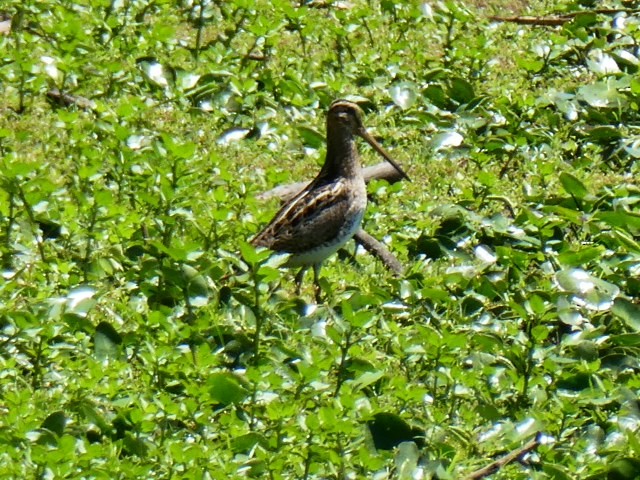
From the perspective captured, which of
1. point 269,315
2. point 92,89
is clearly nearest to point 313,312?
point 269,315

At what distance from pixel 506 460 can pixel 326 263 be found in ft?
7.56

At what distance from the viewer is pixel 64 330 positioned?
7219 mm

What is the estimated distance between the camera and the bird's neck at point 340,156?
352 inches

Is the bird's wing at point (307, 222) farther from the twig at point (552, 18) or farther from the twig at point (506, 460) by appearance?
the twig at point (552, 18)

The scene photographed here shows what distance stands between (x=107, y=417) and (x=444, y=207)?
309 cm

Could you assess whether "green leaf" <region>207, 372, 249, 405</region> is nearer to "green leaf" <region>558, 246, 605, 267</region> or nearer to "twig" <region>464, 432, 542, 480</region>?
"twig" <region>464, 432, 542, 480</region>

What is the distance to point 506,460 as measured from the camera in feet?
22.2

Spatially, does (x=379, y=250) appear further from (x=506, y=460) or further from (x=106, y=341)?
(x=506, y=460)

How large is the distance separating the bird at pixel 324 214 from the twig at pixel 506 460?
179 cm

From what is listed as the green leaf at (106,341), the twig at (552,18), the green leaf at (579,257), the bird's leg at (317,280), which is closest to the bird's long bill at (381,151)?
the bird's leg at (317,280)

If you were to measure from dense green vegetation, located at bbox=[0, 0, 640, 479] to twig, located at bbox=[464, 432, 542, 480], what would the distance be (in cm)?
5

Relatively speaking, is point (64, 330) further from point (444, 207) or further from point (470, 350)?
point (444, 207)

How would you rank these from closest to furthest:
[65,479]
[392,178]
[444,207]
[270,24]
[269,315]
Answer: [65,479] → [269,315] → [444,207] → [392,178] → [270,24]

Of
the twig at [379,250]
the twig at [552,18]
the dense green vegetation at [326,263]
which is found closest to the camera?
the dense green vegetation at [326,263]
